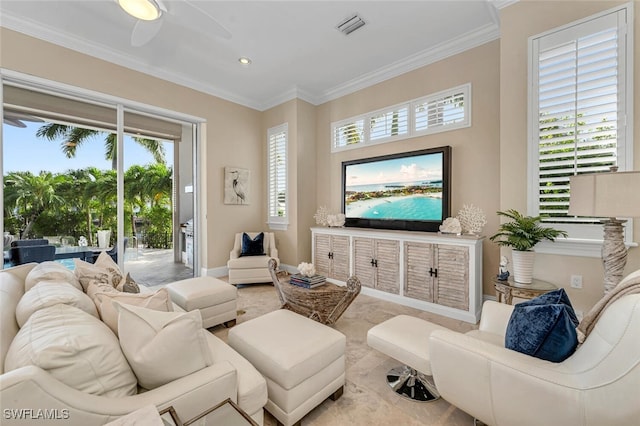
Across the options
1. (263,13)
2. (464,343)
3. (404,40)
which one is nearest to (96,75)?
(263,13)

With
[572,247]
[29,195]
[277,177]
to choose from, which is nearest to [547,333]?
[572,247]

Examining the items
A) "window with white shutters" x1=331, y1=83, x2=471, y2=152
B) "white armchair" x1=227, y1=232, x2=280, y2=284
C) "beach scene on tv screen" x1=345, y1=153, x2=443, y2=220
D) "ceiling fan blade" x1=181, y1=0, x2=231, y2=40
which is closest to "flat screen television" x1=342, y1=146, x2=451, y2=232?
"beach scene on tv screen" x1=345, y1=153, x2=443, y2=220

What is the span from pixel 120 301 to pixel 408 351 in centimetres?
159

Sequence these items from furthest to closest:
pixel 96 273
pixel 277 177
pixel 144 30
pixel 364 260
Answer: pixel 277 177 → pixel 364 260 → pixel 144 30 → pixel 96 273

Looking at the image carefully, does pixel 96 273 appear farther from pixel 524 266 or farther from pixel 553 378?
pixel 524 266

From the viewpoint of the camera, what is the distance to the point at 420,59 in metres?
3.71

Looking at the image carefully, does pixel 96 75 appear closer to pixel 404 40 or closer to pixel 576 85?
pixel 404 40

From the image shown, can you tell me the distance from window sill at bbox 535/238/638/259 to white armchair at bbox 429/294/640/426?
1.42 m

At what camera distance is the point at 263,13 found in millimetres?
2885

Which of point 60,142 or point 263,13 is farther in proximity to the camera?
point 60,142

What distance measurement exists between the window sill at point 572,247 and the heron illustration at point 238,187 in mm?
4390

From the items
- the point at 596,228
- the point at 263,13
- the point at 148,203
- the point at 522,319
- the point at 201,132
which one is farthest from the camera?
the point at 201,132

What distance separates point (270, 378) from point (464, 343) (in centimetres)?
104

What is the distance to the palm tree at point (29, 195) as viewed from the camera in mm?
3062
